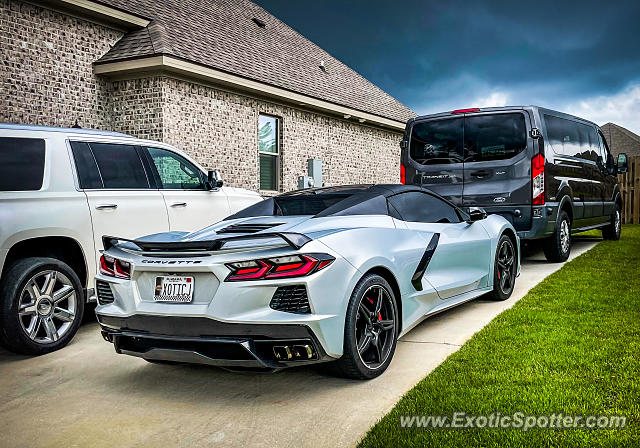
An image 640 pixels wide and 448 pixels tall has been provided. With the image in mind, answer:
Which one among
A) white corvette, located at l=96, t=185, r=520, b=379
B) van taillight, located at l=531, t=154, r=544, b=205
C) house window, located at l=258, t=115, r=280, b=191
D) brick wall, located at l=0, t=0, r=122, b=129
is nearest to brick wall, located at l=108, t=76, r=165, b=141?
brick wall, located at l=0, t=0, r=122, b=129

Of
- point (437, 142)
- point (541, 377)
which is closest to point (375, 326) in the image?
point (541, 377)

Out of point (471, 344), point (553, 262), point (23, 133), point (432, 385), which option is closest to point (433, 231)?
point (471, 344)

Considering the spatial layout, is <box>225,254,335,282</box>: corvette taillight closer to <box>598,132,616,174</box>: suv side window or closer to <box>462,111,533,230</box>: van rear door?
<box>462,111,533,230</box>: van rear door

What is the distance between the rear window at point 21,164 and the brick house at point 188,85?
5670 mm

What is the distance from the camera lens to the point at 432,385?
13.9ft

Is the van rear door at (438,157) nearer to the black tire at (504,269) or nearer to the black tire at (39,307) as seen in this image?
the black tire at (504,269)

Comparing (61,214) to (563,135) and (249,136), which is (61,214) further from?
(249,136)

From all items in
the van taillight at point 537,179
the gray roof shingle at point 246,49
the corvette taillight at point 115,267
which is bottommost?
the corvette taillight at point 115,267

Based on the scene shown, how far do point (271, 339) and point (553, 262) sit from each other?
768cm

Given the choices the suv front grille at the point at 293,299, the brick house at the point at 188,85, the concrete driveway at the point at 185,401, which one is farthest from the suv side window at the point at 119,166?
the brick house at the point at 188,85

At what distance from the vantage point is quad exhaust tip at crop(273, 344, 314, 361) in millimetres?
4016

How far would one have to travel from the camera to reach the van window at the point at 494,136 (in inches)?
366

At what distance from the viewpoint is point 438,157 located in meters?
9.94

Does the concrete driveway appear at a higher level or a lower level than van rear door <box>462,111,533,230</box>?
lower
